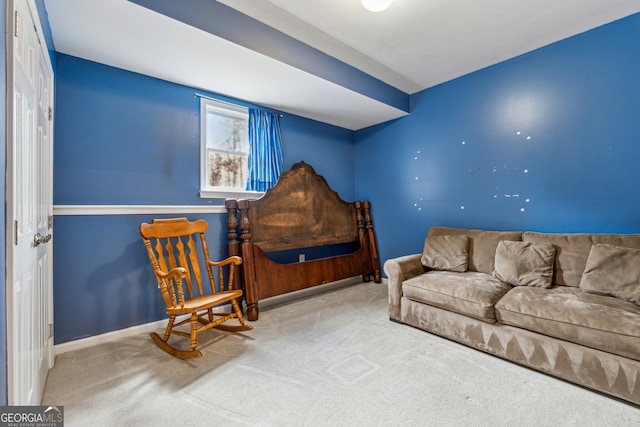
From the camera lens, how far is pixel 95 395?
5.45 feet

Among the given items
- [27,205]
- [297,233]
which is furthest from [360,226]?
[27,205]

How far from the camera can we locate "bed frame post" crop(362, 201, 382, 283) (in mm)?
4113

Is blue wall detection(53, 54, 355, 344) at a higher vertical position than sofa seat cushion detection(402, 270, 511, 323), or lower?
higher

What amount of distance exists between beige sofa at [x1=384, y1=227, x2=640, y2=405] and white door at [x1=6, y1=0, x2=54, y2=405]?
2.55m

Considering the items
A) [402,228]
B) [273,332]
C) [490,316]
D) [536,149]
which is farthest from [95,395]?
[536,149]

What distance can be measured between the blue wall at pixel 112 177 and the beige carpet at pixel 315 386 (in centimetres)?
33

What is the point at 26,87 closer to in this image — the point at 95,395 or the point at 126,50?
the point at 126,50

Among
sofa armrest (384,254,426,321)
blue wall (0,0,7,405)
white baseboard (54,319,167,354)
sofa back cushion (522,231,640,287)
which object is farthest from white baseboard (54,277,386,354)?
sofa back cushion (522,231,640,287)

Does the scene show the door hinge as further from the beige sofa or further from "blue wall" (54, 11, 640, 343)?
the beige sofa

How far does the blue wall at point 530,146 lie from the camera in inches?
92.7

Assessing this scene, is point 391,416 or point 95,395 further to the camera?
point 95,395

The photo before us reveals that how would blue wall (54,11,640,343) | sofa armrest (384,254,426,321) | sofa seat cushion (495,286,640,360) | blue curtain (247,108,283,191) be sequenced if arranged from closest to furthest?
sofa seat cushion (495,286,640,360) < blue wall (54,11,640,343) < sofa armrest (384,254,426,321) < blue curtain (247,108,283,191)

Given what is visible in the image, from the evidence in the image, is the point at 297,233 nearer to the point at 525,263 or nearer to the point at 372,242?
the point at 372,242

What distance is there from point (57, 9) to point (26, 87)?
3.11 ft
